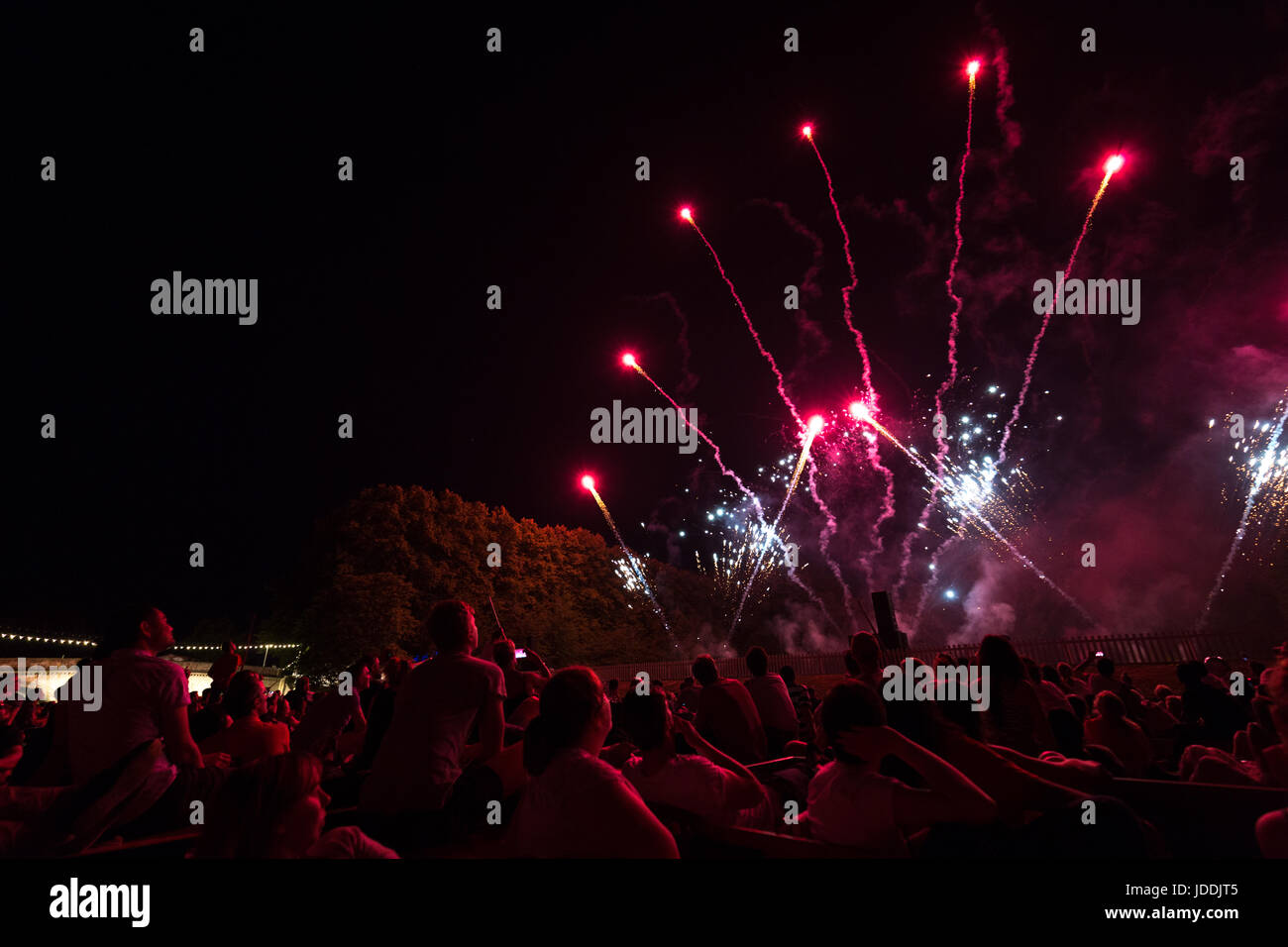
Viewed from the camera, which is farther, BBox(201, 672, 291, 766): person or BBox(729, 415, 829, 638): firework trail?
BBox(729, 415, 829, 638): firework trail

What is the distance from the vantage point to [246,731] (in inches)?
176

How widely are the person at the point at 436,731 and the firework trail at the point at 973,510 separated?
34.1 meters

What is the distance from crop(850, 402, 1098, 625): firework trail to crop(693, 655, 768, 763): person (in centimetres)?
3216

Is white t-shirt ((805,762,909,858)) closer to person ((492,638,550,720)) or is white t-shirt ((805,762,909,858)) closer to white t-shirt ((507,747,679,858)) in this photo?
white t-shirt ((507,747,679,858))

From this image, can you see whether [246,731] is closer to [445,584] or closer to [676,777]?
[676,777]

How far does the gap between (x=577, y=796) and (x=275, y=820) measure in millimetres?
986

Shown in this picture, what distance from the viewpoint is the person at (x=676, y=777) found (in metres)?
2.77

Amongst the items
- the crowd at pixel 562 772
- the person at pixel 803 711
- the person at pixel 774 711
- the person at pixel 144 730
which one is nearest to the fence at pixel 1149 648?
the person at pixel 803 711

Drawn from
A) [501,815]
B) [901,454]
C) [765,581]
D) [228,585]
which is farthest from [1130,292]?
[228,585]

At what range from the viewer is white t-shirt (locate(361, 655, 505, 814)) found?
9.96 feet

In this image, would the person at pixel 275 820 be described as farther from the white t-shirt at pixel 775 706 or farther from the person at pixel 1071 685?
the person at pixel 1071 685

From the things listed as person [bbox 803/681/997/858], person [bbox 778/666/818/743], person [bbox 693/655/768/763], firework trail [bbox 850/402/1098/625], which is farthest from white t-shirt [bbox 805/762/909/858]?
firework trail [bbox 850/402/1098/625]

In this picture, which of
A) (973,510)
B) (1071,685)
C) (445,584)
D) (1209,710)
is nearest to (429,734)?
(1209,710)
